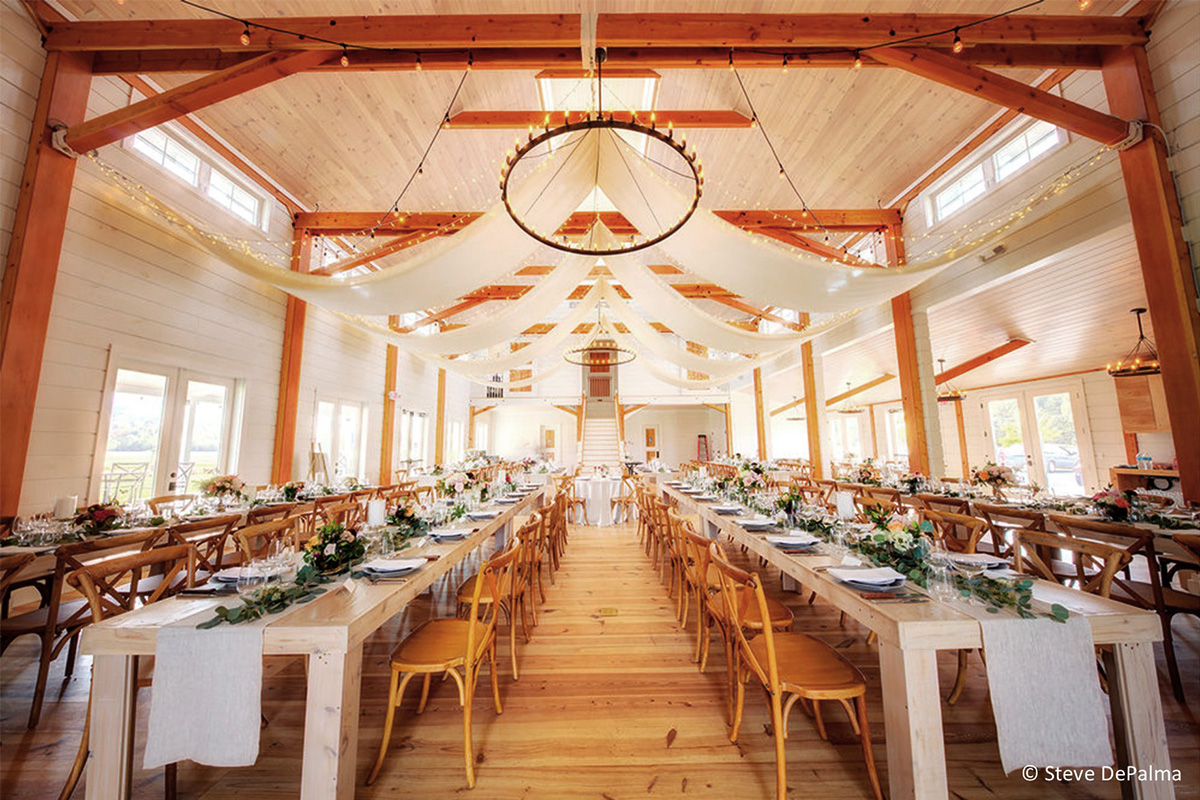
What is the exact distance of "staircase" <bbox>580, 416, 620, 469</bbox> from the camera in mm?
12530

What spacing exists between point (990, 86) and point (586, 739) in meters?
5.52

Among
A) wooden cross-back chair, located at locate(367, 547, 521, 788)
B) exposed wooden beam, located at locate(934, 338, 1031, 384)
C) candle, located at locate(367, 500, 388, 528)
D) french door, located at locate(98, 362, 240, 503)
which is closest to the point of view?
wooden cross-back chair, located at locate(367, 547, 521, 788)

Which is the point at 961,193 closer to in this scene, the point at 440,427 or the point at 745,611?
the point at 745,611

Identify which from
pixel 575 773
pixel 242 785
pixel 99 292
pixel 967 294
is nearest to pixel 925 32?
pixel 967 294

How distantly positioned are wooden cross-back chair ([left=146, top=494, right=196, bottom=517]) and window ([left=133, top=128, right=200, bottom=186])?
3458 millimetres

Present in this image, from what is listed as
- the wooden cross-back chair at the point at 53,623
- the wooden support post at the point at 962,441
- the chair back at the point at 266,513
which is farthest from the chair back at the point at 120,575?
the wooden support post at the point at 962,441

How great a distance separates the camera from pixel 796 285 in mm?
4031

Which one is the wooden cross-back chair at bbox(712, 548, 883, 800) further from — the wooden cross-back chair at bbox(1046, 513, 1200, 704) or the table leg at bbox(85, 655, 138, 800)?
the table leg at bbox(85, 655, 138, 800)

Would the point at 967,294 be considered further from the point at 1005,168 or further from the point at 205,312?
the point at 205,312

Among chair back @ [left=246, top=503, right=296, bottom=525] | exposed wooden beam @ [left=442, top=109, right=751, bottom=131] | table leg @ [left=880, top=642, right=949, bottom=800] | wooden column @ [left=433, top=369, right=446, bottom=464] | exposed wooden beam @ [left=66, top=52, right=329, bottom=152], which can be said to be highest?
exposed wooden beam @ [left=442, top=109, right=751, bottom=131]

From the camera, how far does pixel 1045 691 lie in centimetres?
153

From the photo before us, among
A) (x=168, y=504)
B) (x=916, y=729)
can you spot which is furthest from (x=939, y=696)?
(x=168, y=504)

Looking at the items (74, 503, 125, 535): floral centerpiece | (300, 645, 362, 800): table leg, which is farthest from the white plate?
(74, 503, 125, 535): floral centerpiece

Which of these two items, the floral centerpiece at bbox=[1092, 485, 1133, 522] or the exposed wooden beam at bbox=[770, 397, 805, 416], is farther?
the exposed wooden beam at bbox=[770, 397, 805, 416]
